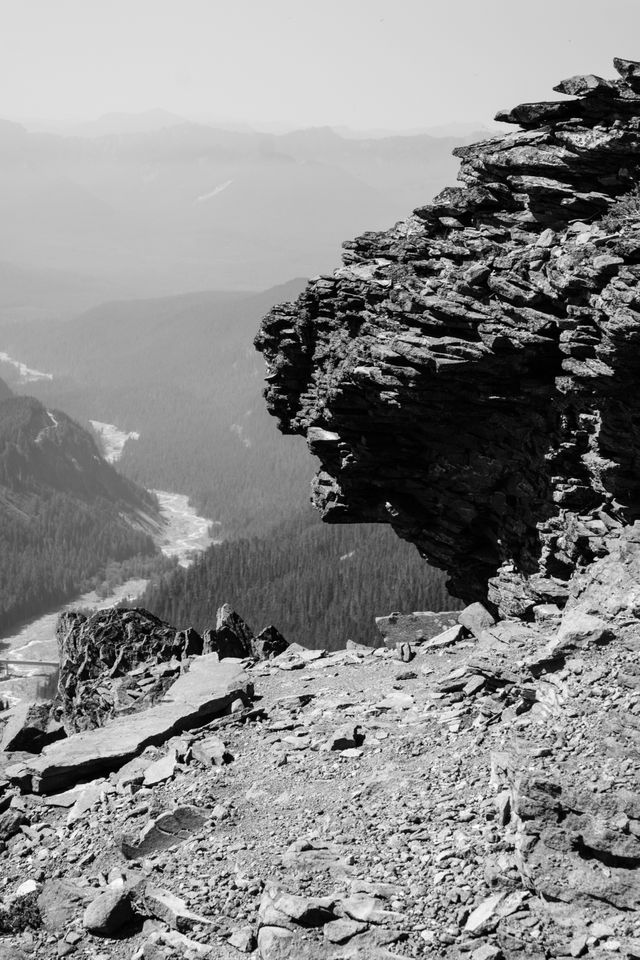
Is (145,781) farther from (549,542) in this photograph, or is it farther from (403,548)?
(403,548)

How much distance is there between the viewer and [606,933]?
20938mm

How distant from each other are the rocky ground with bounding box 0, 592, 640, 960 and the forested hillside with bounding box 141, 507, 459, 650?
86.2 m

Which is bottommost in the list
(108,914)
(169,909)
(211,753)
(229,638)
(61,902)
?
(229,638)

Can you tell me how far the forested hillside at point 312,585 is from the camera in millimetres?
127812

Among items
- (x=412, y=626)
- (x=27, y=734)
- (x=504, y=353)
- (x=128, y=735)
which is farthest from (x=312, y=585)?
(x=504, y=353)

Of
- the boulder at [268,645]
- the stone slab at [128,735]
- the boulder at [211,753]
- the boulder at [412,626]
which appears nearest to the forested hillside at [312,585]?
the boulder at [268,645]

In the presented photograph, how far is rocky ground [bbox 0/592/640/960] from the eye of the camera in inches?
881

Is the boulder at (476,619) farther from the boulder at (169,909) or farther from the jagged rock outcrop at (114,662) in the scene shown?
the boulder at (169,909)

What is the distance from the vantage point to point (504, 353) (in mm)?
35438

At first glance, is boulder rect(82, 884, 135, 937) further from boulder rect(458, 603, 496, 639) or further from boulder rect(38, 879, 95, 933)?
boulder rect(458, 603, 496, 639)

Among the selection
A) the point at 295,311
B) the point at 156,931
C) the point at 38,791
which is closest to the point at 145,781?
the point at 38,791

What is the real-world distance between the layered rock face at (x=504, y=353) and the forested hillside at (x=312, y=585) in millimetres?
76389

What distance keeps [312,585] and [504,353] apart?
370ft

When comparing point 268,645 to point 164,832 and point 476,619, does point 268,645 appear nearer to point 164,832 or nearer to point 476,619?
point 476,619
